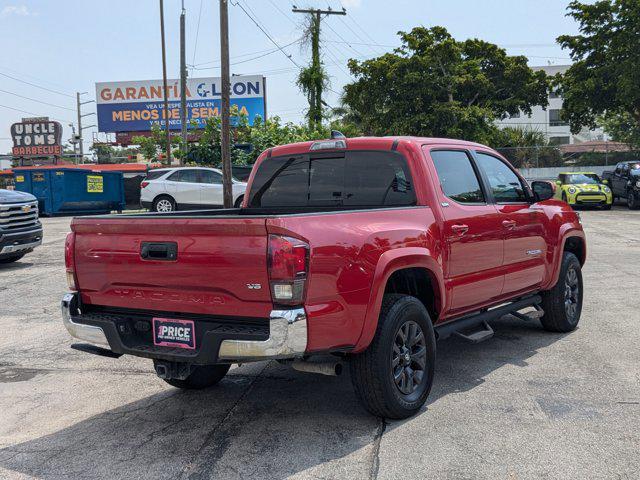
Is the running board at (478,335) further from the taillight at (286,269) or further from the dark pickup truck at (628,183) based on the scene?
the dark pickup truck at (628,183)

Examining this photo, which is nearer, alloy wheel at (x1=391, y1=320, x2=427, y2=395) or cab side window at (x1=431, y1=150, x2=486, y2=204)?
alloy wheel at (x1=391, y1=320, x2=427, y2=395)

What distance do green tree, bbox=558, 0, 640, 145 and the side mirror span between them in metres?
25.4

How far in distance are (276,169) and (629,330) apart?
402 cm

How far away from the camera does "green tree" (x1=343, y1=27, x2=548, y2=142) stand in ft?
131

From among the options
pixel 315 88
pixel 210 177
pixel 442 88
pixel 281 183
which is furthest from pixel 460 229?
pixel 442 88

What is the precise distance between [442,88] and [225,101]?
25916mm

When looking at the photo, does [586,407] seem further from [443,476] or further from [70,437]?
[70,437]

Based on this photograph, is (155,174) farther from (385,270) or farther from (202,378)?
(385,270)

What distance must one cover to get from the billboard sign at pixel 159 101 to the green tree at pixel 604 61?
23074 millimetres

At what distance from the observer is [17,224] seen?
11953mm

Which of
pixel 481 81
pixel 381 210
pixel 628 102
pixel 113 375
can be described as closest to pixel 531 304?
pixel 381 210

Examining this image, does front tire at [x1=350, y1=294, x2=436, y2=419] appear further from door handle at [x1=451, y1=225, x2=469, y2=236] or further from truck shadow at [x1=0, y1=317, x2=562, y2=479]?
door handle at [x1=451, y1=225, x2=469, y2=236]

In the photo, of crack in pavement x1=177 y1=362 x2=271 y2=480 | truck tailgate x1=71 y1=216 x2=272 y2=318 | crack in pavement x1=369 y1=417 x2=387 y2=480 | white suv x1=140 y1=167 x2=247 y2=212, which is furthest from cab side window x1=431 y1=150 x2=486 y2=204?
white suv x1=140 y1=167 x2=247 y2=212

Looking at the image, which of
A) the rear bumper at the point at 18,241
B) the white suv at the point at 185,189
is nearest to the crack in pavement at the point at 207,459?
the rear bumper at the point at 18,241
